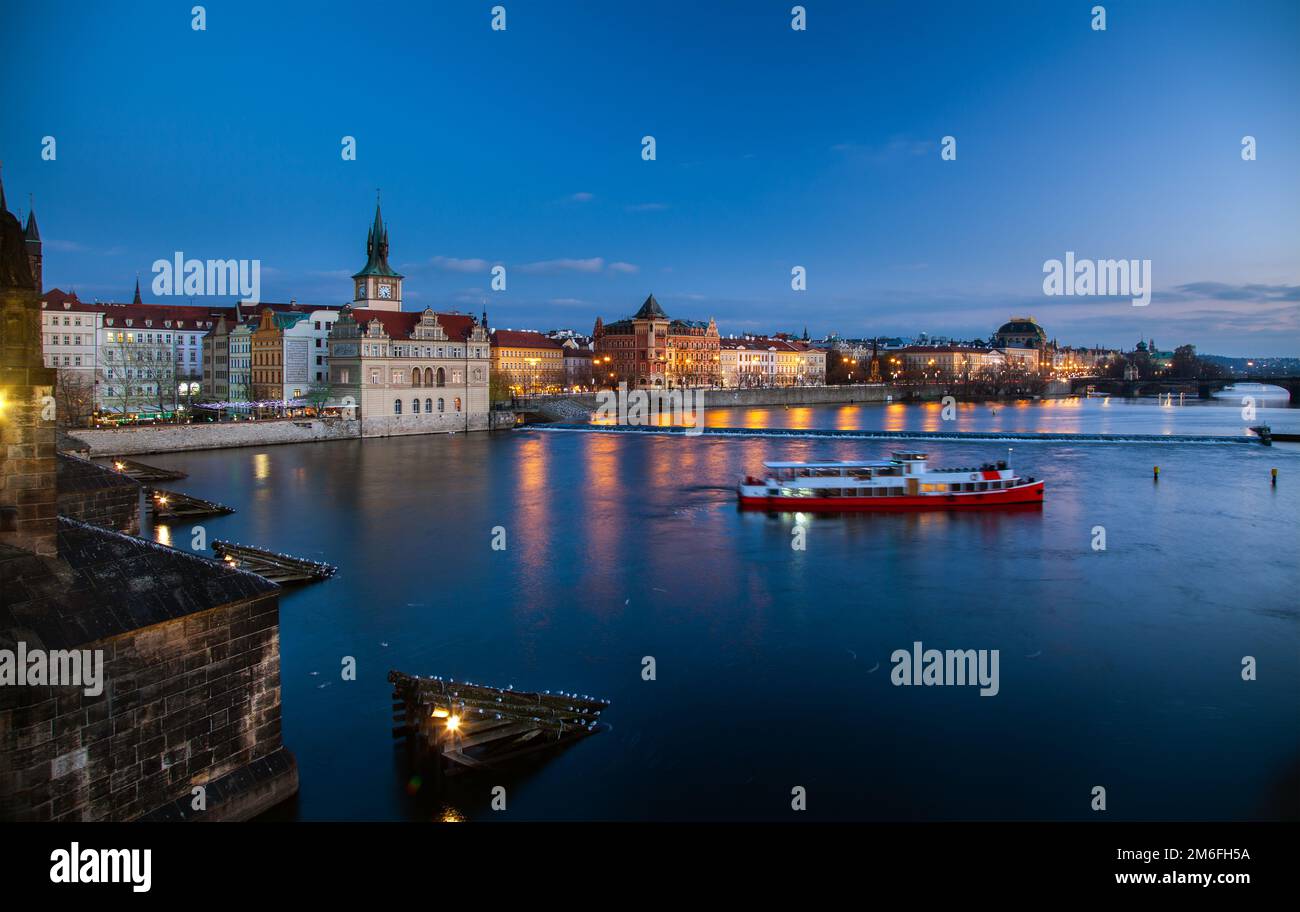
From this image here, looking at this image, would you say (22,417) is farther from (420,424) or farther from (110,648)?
(420,424)

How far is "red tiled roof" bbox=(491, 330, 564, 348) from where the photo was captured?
90.0 metres

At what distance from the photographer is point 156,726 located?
7.07m

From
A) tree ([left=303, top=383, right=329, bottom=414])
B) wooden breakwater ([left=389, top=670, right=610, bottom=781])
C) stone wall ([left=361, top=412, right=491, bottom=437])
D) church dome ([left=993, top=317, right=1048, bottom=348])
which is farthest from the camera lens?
church dome ([left=993, top=317, right=1048, bottom=348])

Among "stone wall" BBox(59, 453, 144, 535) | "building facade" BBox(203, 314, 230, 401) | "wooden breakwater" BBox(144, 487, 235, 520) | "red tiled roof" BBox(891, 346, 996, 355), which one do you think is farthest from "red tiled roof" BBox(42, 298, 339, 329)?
"red tiled roof" BBox(891, 346, 996, 355)

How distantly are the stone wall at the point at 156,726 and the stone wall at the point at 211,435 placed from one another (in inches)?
1375

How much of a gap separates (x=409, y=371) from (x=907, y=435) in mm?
29846

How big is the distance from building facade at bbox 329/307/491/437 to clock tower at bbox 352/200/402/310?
6250 millimetres

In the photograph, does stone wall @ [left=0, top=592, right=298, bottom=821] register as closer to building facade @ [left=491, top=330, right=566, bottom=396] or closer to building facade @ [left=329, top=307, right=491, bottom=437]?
building facade @ [left=329, top=307, right=491, bottom=437]

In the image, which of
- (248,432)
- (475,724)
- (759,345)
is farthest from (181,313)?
(759,345)

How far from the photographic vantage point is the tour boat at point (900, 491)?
93.2 ft

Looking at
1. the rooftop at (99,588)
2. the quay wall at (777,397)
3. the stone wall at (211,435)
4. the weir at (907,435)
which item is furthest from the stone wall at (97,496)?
the quay wall at (777,397)

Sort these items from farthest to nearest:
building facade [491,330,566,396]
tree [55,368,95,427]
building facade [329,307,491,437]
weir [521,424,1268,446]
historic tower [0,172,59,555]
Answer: building facade [491,330,566,396]
building facade [329,307,491,437]
weir [521,424,1268,446]
tree [55,368,95,427]
historic tower [0,172,59,555]
